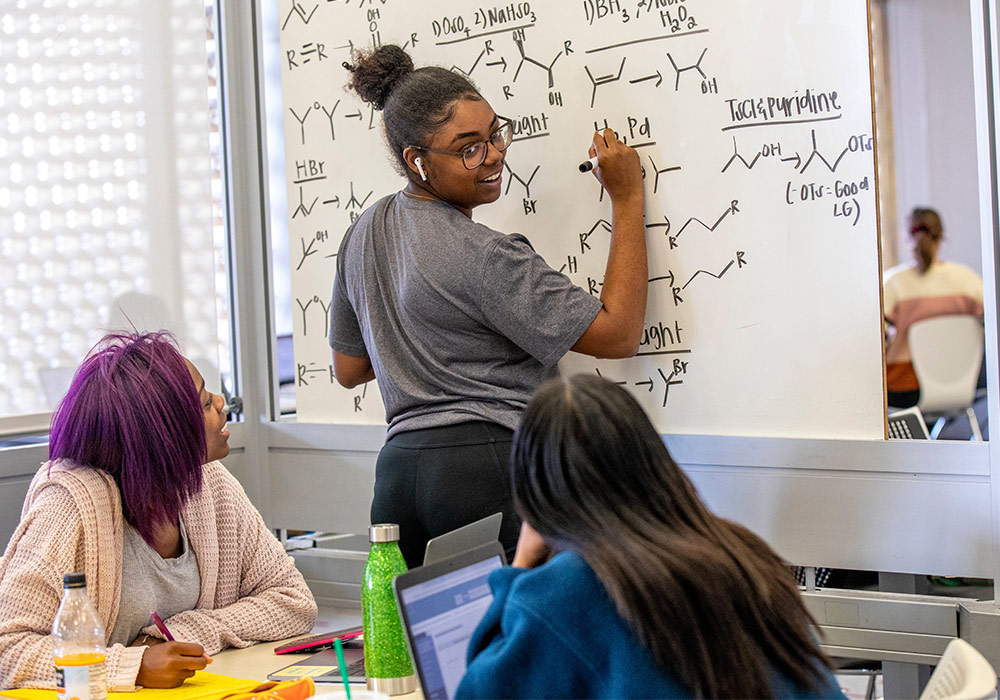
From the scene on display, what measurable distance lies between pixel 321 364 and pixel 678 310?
106cm

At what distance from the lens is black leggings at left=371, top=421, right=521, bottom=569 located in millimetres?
1995

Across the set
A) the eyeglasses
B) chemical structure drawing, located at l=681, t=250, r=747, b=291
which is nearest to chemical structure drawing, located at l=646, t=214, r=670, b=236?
chemical structure drawing, located at l=681, t=250, r=747, b=291

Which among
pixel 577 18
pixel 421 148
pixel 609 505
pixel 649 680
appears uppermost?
pixel 577 18

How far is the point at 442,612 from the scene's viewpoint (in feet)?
4.33

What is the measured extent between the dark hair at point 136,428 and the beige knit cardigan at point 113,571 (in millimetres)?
38

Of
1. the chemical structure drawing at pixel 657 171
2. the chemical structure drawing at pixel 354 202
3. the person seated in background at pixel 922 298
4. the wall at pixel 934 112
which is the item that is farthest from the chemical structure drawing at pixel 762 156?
the wall at pixel 934 112

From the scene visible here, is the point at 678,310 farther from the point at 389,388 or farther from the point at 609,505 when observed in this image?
the point at 609,505

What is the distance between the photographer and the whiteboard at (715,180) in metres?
2.11

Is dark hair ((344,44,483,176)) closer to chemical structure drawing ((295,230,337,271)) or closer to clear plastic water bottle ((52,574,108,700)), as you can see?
chemical structure drawing ((295,230,337,271))

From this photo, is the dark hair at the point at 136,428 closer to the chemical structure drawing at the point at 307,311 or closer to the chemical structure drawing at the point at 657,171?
the chemical structure drawing at the point at 307,311

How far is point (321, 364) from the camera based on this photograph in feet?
9.42

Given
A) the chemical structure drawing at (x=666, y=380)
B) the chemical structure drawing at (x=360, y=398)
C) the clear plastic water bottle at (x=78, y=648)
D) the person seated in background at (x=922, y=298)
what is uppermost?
the person seated in background at (x=922, y=298)

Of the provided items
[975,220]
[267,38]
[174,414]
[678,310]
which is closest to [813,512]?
[678,310]

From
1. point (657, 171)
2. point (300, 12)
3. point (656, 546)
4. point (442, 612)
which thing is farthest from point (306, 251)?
point (656, 546)
